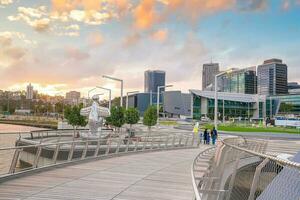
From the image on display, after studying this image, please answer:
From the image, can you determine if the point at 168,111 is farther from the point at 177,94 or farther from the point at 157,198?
the point at 157,198

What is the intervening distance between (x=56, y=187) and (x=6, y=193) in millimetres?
A: 1434

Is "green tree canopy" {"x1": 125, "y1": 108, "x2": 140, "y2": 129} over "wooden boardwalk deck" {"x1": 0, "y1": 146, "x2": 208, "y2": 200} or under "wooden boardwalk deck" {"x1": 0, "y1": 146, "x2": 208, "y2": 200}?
over

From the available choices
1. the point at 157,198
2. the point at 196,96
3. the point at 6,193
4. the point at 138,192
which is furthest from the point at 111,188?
the point at 196,96

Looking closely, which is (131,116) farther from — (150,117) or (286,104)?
(286,104)

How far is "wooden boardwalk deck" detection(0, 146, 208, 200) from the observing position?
380 inches

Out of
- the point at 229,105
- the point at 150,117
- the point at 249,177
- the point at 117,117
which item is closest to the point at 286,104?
the point at 229,105

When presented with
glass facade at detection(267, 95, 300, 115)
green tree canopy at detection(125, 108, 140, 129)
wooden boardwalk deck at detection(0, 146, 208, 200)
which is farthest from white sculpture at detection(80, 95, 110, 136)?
glass facade at detection(267, 95, 300, 115)

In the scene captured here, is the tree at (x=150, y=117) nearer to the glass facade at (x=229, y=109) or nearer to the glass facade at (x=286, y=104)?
the glass facade at (x=229, y=109)

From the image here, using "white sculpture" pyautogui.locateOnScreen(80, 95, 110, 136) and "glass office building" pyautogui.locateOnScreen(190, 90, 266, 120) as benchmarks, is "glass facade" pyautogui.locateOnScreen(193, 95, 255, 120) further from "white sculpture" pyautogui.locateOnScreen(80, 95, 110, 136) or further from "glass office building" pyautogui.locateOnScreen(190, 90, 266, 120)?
"white sculpture" pyautogui.locateOnScreen(80, 95, 110, 136)

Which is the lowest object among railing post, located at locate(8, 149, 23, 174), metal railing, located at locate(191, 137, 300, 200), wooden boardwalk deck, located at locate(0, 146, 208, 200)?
wooden boardwalk deck, located at locate(0, 146, 208, 200)

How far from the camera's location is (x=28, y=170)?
1268 centimetres

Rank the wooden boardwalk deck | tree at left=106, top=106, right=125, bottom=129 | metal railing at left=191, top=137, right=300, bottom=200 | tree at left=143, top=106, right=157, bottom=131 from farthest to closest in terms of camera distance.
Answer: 1. tree at left=143, top=106, right=157, bottom=131
2. tree at left=106, top=106, right=125, bottom=129
3. the wooden boardwalk deck
4. metal railing at left=191, top=137, right=300, bottom=200

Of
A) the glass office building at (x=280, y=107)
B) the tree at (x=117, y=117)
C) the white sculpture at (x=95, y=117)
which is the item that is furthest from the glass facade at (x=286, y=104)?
the white sculpture at (x=95, y=117)

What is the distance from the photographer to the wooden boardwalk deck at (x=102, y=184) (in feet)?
31.6
